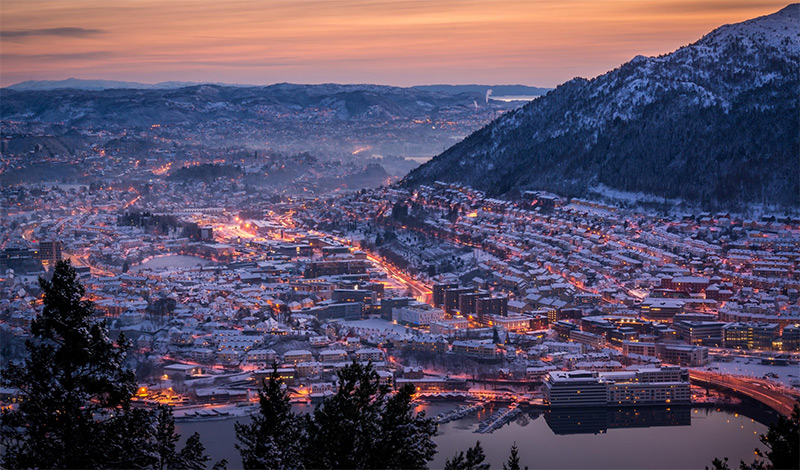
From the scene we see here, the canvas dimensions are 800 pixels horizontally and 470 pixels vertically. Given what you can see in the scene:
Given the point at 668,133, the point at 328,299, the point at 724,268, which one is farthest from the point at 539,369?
the point at 668,133

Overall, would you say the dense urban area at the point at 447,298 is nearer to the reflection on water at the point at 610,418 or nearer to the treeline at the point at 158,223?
the treeline at the point at 158,223

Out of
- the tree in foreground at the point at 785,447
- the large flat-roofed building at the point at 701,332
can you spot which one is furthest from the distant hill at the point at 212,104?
the tree in foreground at the point at 785,447

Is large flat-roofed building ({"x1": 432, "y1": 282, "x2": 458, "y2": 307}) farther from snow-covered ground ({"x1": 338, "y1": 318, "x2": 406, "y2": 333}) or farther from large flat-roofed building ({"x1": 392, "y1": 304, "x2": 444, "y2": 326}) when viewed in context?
snow-covered ground ({"x1": 338, "y1": 318, "x2": 406, "y2": 333})

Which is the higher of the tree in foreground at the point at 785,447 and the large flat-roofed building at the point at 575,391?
the tree in foreground at the point at 785,447

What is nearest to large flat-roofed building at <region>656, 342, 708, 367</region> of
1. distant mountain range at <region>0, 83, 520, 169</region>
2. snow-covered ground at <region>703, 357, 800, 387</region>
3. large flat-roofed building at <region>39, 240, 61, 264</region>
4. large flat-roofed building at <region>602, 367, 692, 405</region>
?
snow-covered ground at <region>703, 357, 800, 387</region>

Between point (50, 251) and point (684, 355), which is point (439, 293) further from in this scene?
point (50, 251)

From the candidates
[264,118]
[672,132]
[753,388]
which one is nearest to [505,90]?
[264,118]
